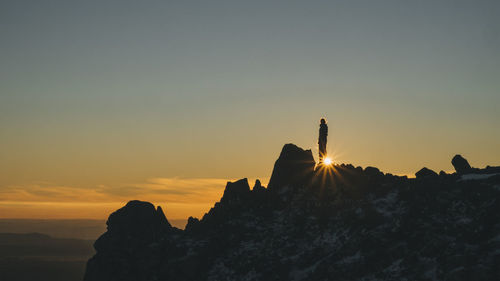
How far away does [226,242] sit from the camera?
64.5 m

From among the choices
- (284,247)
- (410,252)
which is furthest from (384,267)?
(284,247)

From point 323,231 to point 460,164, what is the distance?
63.7 feet

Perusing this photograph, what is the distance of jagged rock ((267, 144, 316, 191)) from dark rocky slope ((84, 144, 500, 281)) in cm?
12

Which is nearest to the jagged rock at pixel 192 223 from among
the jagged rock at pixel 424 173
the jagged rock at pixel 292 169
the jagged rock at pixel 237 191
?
the jagged rock at pixel 237 191

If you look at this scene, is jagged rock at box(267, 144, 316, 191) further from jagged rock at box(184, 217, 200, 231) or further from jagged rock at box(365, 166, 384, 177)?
jagged rock at box(184, 217, 200, 231)

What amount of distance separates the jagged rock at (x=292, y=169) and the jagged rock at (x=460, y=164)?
16.5 metres

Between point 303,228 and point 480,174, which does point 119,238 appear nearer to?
point 303,228

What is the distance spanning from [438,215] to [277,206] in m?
19.2

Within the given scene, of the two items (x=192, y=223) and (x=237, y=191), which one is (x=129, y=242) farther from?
(x=237, y=191)

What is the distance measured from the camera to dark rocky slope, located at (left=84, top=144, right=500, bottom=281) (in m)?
50.6

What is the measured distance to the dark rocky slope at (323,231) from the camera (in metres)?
50.6

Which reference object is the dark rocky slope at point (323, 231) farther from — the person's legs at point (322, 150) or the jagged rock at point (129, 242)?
the person's legs at point (322, 150)

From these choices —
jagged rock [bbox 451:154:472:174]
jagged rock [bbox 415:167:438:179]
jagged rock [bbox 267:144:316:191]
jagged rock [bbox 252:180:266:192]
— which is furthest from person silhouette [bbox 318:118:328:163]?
jagged rock [bbox 451:154:472:174]

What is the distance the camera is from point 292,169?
69375mm
